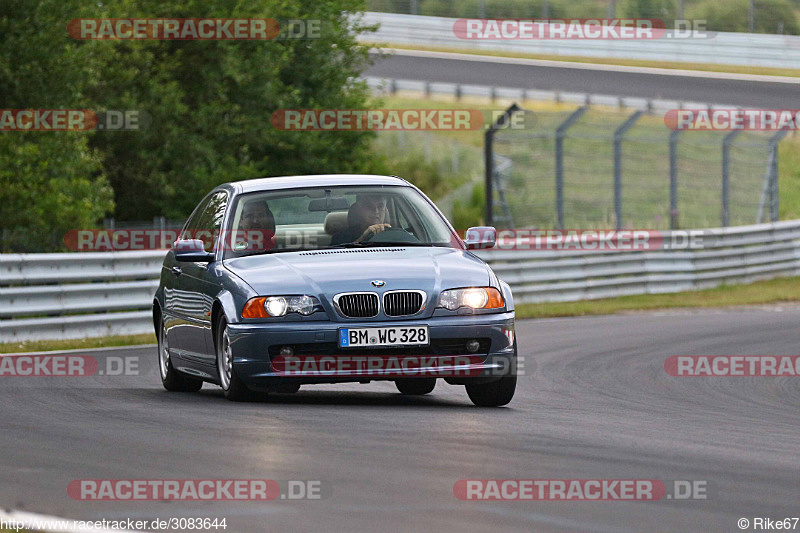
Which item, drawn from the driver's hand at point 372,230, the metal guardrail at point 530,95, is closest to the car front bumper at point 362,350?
the driver's hand at point 372,230

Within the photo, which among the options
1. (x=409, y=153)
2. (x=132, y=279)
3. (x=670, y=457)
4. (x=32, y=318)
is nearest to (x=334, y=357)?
(x=670, y=457)

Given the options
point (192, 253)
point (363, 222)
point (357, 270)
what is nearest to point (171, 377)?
point (192, 253)

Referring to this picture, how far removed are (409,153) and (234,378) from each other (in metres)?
32.6

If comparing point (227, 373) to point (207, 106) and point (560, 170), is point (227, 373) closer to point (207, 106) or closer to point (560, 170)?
point (560, 170)

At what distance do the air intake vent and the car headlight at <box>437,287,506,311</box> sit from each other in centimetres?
41

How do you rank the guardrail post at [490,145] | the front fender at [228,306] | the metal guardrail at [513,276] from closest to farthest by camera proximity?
the front fender at [228,306] < the metal guardrail at [513,276] < the guardrail post at [490,145]

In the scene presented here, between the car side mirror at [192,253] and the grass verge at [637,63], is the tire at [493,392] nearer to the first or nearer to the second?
the car side mirror at [192,253]

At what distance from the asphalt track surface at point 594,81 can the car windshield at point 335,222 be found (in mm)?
29799

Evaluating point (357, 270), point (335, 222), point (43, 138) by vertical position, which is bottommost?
point (357, 270)

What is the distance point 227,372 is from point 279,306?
2.31ft

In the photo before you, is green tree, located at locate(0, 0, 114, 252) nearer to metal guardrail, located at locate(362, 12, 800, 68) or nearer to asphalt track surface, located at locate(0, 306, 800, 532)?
asphalt track surface, located at locate(0, 306, 800, 532)

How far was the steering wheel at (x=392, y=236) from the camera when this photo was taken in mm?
10297

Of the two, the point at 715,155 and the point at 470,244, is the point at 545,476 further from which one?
the point at 715,155

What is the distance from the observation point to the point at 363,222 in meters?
10.4
